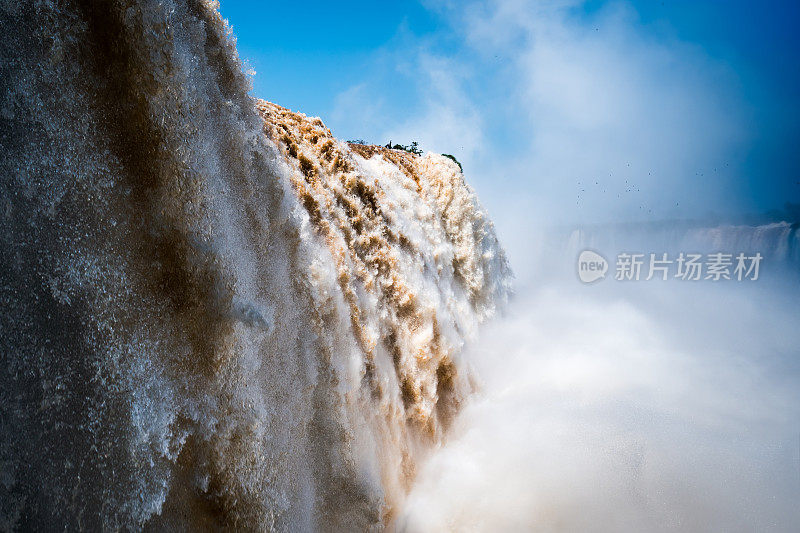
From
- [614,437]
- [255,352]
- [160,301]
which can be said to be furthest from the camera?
[614,437]

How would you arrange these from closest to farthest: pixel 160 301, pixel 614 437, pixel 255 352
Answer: pixel 160 301 < pixel 255 352 < pixel 614 437

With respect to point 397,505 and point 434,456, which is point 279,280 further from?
point 434,456

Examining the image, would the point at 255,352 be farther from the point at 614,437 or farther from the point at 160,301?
the point at 614,437

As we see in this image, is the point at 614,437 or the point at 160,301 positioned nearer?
the point at 160,301

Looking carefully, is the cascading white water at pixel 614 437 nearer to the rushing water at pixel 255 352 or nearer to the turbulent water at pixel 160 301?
the rushing water at pixel 255 352

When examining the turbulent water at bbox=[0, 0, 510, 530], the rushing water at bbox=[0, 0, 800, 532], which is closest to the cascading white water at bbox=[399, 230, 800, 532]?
the rushing water at bbox=[0, 0, 800, 532]

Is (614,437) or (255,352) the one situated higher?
(614,437)

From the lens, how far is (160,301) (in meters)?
1.64

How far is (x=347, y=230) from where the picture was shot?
11.5 feet

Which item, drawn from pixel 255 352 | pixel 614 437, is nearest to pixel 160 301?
pixel 255 352

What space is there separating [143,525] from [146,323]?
0.67 m

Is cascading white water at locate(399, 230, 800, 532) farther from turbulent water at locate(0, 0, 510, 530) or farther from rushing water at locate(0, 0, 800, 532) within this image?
turbulent water at locate(0, 0, 510, 530)

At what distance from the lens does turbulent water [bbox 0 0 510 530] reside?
4.17 feet

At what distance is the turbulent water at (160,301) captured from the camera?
4.17 ft
